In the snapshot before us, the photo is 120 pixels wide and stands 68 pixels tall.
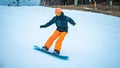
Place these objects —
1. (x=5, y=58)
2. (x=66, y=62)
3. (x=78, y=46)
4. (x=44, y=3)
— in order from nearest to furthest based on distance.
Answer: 1. (x=5, y=58)
2. (x=66, y=62)
3. (x=78, y=46)
4. (x=44, y=3)

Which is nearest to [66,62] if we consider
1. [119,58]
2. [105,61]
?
[105,61]

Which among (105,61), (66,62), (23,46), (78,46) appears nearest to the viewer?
(66,62)

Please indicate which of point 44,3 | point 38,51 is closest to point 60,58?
point 38,51

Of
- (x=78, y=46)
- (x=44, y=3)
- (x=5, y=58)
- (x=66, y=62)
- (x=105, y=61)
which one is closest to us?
Answer: (x=5, y=58)

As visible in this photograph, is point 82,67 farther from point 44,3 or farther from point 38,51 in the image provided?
point 44,3

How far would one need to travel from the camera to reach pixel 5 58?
6270 millimetres

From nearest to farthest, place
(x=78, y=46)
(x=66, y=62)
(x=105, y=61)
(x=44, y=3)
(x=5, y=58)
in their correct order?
(x=5, y=58), (x=66, y=62), (x=105, y=61), (x=78, y=46), (x=44, y=3)

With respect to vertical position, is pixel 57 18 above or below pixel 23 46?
above

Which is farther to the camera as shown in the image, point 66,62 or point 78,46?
point 78,46

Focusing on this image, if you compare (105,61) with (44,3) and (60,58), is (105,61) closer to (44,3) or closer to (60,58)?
(60,58)

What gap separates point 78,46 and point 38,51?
74.7 inches

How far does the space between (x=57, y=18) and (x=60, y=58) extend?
1161mm

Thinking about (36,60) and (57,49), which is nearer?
(36,60)

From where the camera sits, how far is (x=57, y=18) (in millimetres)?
7473
